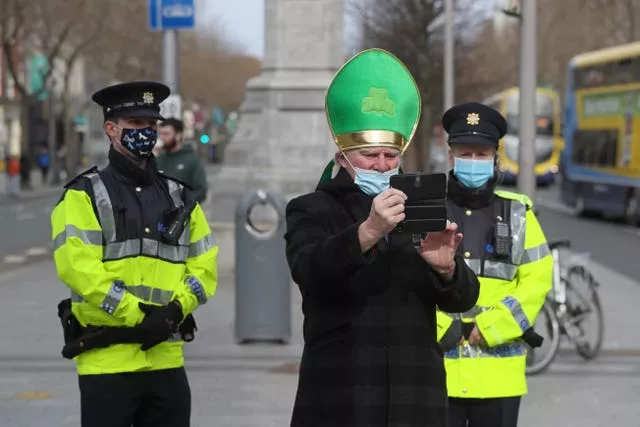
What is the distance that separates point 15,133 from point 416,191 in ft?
247

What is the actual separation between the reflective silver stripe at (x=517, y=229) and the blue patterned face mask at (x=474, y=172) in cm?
15

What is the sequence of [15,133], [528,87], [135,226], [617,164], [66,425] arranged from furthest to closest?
[15,133]
[617,164]
[528,87]
[66,425]
[135,226]

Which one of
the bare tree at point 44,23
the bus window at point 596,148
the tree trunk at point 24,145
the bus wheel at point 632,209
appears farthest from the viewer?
the tree trunk at point 24,145

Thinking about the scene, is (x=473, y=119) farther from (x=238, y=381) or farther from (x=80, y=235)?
(x=238, y=381)

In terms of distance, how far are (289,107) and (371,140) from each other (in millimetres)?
13293

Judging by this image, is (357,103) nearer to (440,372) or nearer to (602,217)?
(440,372)

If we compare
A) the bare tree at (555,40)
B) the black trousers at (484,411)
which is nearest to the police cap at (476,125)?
the black trousers at (484,411)

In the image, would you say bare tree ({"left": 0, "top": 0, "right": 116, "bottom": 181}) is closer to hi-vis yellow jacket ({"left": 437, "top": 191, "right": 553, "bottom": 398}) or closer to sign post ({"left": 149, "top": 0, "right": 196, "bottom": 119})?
sign post ({"left": 149, "top": 0, "right": 196, "bottom": 119})

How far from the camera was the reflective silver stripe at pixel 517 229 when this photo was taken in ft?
16.3

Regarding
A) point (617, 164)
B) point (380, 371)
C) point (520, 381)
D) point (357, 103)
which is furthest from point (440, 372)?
point (617, 164)

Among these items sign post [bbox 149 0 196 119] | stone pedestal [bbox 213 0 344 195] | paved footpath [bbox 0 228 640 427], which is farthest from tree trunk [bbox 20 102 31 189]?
paved footpath [bbox 0 228 640 427]

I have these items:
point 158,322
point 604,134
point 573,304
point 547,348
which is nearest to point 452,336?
point 158,322

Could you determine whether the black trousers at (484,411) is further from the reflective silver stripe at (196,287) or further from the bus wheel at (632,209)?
the bus wheel at (632,209)

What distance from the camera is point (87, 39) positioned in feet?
169
